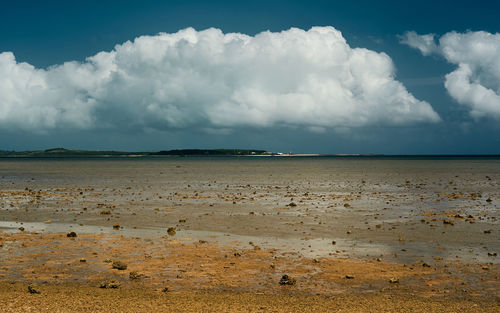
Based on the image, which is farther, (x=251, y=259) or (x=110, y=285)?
(x=251, y=259)

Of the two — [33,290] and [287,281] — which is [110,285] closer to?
[33,290]

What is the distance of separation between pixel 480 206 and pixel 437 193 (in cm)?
1031

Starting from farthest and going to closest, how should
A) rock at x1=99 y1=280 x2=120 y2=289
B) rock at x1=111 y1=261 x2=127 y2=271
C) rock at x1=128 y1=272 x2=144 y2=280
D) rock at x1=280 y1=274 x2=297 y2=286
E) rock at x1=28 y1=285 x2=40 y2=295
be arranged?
rock at x1=111 y1=261 x2=127 y2=271
rock at x1=128 y1=272 x2=144 y2=280
rock at x1=280 y1=274 x2=297 y2=286
rock at x1=99 y1=280 x2=120 y2=289
rock at x1=28 y1=285 x2=40 y2=295

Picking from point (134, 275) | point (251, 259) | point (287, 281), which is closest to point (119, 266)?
point (134, 275)

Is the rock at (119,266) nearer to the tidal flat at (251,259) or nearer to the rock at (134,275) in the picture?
the tidal flat at (251,259)

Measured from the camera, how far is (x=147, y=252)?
17.2 metres

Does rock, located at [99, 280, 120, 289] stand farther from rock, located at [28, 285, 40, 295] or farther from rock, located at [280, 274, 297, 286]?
rock, located at [280, 274, 297, 286]

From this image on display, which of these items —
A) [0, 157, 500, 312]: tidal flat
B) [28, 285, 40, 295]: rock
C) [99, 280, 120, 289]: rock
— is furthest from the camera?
[99, 280, 120, 289]: rock

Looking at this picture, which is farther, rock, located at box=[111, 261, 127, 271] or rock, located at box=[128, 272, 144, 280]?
rock, located at box=[111, 261, 127, 271]

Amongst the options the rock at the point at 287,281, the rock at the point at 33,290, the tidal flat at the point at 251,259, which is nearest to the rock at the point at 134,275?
the tidal flat at the point at 251,259

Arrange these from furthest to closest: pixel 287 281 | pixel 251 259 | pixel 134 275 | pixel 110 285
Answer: pixel 251 259 < pixel 134 275 < pixel 287 281 < pixel 110 285

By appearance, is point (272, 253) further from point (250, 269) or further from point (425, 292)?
point (425, 292)

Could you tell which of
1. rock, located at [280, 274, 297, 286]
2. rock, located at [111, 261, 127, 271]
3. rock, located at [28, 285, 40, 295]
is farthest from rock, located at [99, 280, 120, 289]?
rock, located at [280, 274, 297, 286]

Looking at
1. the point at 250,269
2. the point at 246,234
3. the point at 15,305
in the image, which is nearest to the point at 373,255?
the point at 250,269
